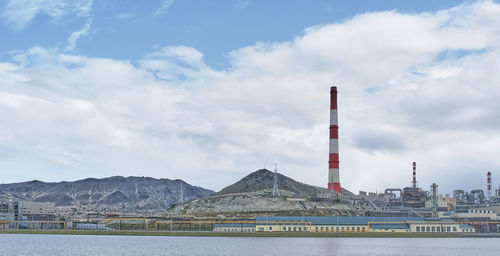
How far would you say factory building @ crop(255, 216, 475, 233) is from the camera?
151625mm

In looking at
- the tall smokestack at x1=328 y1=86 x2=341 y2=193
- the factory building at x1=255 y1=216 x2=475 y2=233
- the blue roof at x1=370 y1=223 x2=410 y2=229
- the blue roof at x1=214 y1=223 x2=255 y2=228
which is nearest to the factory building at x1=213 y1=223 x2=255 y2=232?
the blue roof at x1=214 y1=223 x2=255 y2=228

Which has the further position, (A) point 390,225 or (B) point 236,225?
(B) point 236,225

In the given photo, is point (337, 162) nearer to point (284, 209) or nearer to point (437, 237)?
point (284, 209)

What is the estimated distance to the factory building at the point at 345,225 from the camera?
15162 centimetres

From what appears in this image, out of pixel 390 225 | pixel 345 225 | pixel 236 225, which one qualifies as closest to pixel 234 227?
pixel 236 225

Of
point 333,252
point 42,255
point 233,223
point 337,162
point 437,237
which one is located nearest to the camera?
point 42,255

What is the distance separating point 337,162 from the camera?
18038 centimetres

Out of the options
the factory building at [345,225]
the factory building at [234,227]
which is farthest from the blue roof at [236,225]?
the factory building at [345,225]

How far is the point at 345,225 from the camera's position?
153750 millimetres

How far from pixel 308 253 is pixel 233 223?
69667mm

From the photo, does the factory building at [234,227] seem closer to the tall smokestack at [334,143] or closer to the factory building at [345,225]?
the factory building at [345,225]

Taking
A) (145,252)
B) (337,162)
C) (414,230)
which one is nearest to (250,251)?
(145,252)

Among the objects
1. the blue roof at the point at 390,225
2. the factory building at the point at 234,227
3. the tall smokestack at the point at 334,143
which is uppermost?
the tall smokestack at the point at 334,143

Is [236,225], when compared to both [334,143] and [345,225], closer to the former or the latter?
[345,225]
